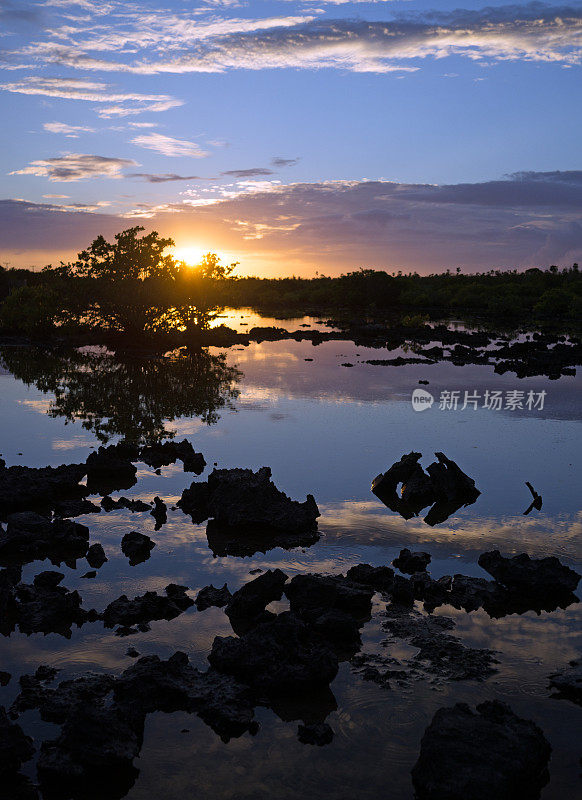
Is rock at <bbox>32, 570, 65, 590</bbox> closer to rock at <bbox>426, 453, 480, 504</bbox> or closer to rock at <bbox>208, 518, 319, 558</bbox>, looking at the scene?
rock at <bbox>208, 518, 319, 558</bbox>

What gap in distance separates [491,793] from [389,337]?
52.3 meters

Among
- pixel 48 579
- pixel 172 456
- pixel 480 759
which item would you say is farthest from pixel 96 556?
pixel 480 759

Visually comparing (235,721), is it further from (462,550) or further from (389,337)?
(389,337)

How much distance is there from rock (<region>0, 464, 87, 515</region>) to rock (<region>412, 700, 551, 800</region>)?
10155 mm

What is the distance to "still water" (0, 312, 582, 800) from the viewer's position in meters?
7.00

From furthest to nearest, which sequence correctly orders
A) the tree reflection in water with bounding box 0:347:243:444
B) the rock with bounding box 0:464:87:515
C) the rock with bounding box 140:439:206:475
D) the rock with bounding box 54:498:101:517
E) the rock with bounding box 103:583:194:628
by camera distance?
the tree reflection in water with bounding box 0:347:243:444
the rock with bounding box 140:439:206:475
the rock with bounding box 0:464:87:515
the rock with bounding box 54:498:101:517
the rock with bounding box 103:583:194:628

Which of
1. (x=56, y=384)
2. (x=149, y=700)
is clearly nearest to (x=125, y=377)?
(x=56, y=384)

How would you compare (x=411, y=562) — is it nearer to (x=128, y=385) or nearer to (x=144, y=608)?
(x=144, y=608)

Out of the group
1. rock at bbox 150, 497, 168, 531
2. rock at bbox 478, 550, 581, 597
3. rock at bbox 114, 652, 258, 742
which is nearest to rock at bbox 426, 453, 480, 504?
rock at bbox 478, 550, 581, 597

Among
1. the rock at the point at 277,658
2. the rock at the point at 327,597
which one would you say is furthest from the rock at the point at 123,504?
the rock at the point at 277,658

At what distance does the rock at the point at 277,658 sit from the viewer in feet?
26.7

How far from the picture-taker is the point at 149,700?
7.80 metres

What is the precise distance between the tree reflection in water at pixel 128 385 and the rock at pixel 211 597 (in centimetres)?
1039

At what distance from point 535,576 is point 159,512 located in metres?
6.94
